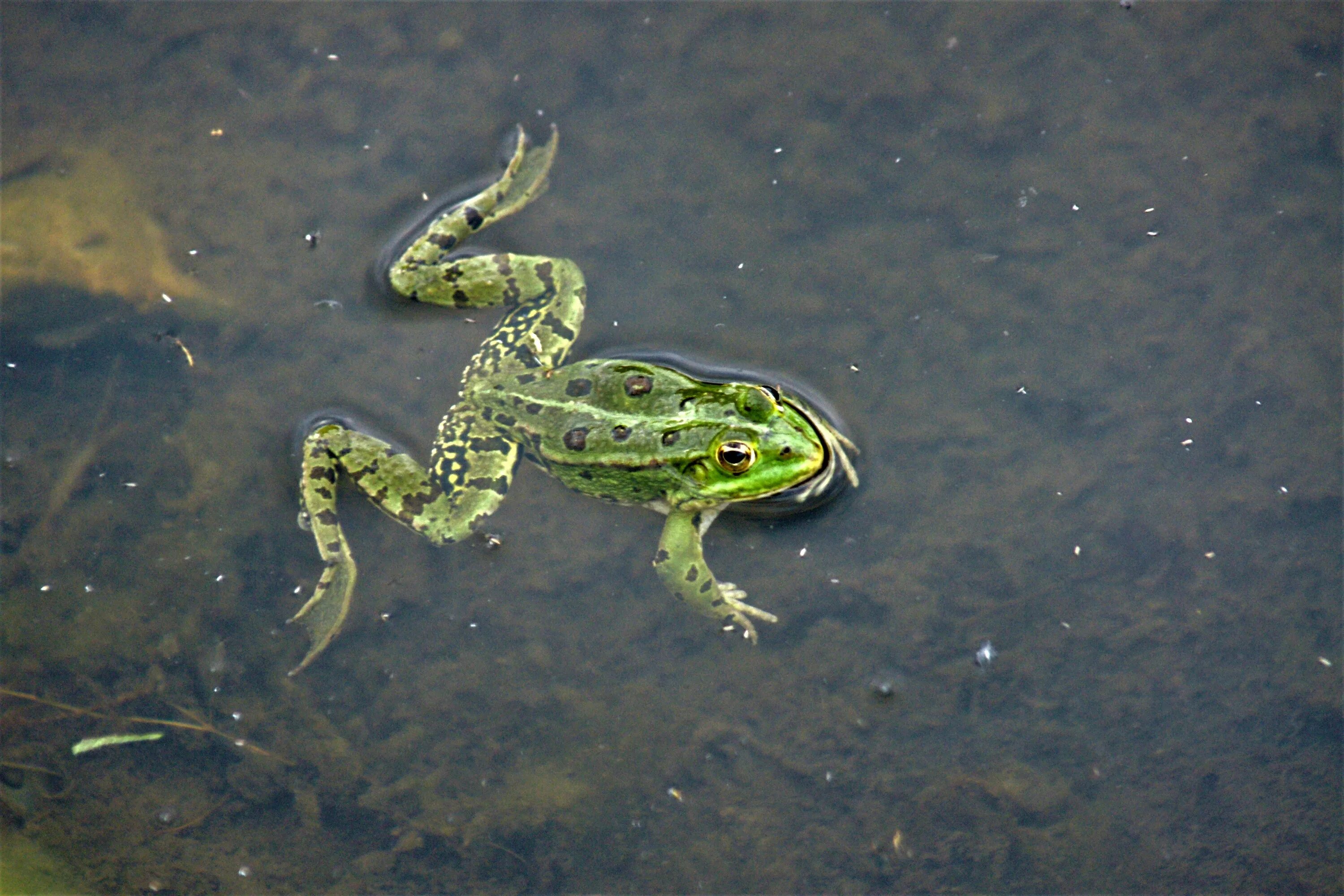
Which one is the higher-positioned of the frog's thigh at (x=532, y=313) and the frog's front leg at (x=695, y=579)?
the frog's thigh at (x=532, y=313)

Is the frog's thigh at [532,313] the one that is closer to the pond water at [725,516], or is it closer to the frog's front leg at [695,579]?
the pond water at [725,516]

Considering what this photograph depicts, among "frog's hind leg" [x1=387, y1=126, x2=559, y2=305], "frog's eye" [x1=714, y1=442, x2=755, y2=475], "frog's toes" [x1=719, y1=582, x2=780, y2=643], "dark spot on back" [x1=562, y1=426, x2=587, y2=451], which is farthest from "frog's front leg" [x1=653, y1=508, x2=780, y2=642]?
"frog's hind leg" [x1=387, y1=126, x2=559, y2=305]

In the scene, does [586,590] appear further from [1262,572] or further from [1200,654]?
[1262,572]

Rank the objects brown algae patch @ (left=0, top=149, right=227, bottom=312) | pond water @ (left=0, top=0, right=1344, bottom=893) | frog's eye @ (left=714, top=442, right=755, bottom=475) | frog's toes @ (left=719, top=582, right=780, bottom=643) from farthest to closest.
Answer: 1. brown algae patch @ (left=0, top=149, right=227, bottom=312)
2. frog's toes @ (left=719, top=582, right=780, bottom=643)
3. pond water @ (left=0, top=0, right=1344, bottom=893)
4. frog's eye @ (left=714, top=442, right=755, bottom=475)

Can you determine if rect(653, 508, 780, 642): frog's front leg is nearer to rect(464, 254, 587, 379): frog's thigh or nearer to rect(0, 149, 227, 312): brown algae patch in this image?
rect(464, 254, 587, 379): frog's thigh

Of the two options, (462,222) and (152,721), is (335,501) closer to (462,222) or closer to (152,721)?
(152,721)

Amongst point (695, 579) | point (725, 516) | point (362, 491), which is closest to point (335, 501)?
point (362, 491)

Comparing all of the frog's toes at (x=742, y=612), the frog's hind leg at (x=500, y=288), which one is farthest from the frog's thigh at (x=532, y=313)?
the frog's toes at (x=742, y=612)

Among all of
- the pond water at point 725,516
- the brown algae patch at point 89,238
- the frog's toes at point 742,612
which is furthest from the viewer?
the brown algae patch at point 89,238
